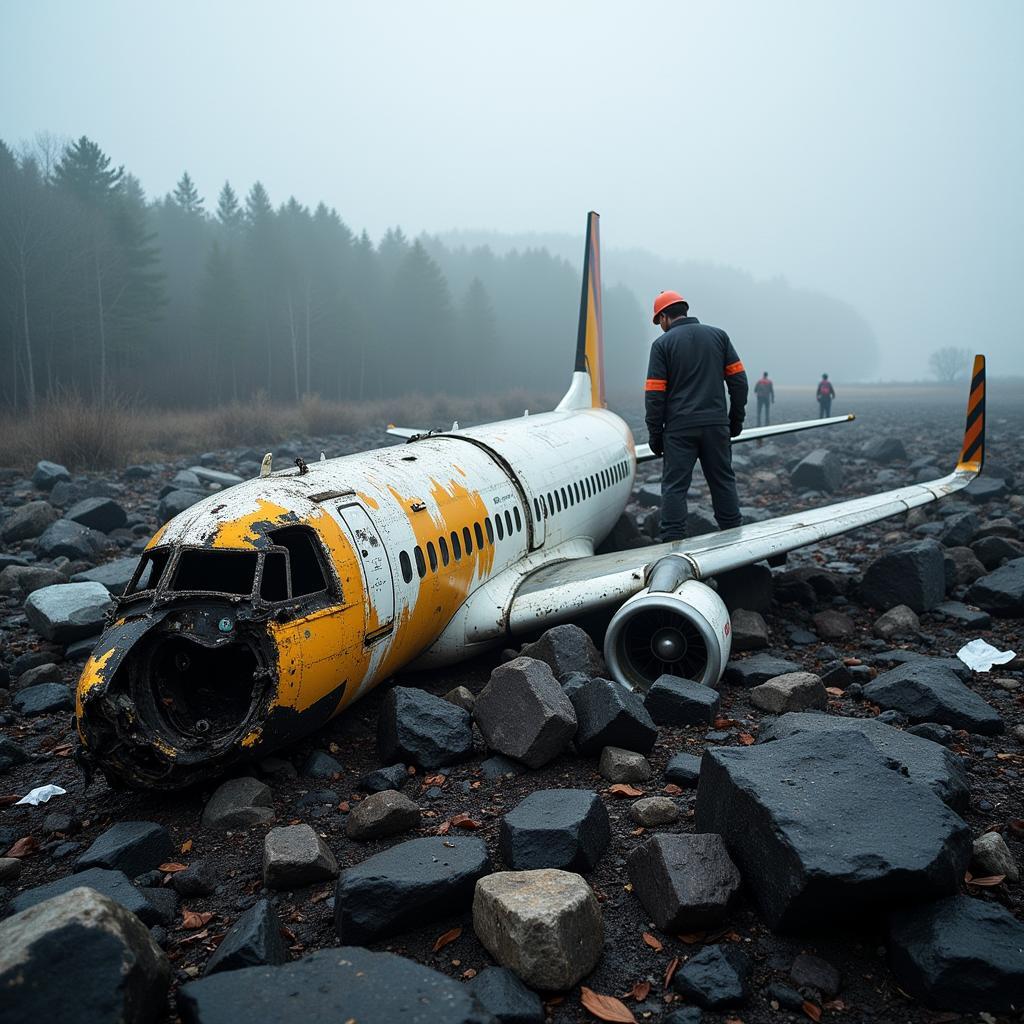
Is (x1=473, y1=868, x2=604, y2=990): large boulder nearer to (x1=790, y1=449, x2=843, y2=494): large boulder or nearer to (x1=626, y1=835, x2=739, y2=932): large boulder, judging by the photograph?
(x1=626, y1=835, x2=739, y2=932): large boulder

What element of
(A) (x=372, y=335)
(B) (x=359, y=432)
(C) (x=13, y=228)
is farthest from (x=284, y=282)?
(B) (x=359, y=432)

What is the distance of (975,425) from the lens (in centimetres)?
1232

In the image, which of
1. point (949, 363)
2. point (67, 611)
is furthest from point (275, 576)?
point (949, 363)

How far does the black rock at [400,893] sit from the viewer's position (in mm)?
Result: 4445

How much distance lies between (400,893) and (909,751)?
12.8 feet

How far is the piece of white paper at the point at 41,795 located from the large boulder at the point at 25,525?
1015cm

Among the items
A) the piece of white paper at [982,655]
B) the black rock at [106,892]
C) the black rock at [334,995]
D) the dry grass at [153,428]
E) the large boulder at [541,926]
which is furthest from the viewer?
the dry grass at [153,428]

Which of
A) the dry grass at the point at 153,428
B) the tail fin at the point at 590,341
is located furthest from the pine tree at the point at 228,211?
the tail fin at the point at 590,341

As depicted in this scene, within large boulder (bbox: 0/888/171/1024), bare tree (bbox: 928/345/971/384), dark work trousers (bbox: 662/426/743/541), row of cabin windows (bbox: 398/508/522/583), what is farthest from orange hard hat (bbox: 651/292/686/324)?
bare tree (bbox: 928/345/971/384)

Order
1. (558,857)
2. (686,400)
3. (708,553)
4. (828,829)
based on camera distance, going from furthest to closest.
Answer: (686,400), (708,553), (558,857), (828,829)

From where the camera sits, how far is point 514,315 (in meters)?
122

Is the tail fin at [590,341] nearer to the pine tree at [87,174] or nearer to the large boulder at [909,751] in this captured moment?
the large boulder at [909,751]

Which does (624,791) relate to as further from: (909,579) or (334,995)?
(909,579)

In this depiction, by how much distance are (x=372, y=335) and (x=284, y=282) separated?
10737 millimetres
